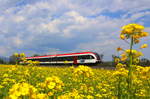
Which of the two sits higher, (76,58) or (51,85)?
(76,58)

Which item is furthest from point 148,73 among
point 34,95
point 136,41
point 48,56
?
point 48,56

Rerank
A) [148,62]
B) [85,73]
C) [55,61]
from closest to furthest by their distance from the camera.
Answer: [85,73] < [148,62] < [55,61]

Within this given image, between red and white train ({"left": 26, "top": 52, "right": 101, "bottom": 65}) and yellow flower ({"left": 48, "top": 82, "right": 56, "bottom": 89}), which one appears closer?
yellow flower ({"left": 48, "top": 82, "right": 56, "bottom": 89})

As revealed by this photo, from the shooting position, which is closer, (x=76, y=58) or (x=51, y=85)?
(x=51, y=85)

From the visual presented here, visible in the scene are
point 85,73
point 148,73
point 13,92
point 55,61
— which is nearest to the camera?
point 13,92

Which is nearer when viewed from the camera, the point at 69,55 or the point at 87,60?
the point at 87,60

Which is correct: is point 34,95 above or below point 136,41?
below

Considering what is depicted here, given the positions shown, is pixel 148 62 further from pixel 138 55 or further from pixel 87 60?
pixel 138 55

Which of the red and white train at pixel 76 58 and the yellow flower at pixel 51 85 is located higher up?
the red and white train at pixel 76 58

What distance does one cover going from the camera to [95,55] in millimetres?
36688

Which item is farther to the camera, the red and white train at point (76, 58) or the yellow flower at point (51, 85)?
the red and white train at point (76, 58)

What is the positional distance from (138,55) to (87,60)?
32725 millimetres

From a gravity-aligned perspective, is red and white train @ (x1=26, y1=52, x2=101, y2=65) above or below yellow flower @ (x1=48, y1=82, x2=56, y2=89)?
above

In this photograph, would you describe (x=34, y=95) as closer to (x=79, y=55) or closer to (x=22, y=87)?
(x=22, y=87)
